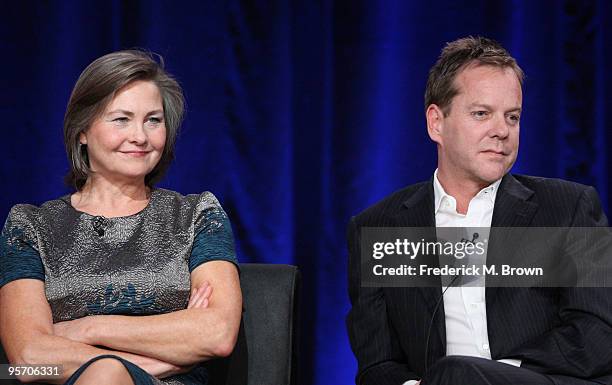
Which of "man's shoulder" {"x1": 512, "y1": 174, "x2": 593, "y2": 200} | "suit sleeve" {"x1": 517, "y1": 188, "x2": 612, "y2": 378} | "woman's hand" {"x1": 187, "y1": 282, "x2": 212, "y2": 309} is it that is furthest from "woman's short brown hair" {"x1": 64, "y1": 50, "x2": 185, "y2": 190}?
"suit sleeve" {"x1": 517, "y1": 188, "x2": 612, "y2": 378}

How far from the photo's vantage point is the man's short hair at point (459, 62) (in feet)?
7.86

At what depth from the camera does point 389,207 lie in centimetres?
248

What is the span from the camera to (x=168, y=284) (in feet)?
7.73

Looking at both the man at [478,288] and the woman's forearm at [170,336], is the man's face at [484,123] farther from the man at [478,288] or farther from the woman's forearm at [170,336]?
the woman's forearm at [170,336]

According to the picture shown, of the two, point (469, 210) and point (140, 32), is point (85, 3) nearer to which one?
point (140, 32)

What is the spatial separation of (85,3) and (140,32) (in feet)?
0.69

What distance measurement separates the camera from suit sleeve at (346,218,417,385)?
91.3 inches

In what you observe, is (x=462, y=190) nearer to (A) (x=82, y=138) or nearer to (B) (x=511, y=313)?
(B) (x=511, y=313)

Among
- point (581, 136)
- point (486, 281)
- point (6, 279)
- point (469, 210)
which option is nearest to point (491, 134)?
point (469, 210)

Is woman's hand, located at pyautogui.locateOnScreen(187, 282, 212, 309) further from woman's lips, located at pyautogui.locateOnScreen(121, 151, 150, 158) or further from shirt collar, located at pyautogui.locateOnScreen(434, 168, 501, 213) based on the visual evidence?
shirt collar, located at pyautogui.locateOnScreen(434, 168, 501, 213)

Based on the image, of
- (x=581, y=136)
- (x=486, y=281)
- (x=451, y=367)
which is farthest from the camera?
(x=581, y=136)

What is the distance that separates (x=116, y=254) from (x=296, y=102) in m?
1.00

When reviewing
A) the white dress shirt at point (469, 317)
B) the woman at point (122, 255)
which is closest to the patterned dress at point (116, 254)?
the woman at point (122, 255)

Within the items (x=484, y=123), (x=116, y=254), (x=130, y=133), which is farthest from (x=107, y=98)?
(x=484, y=123)
